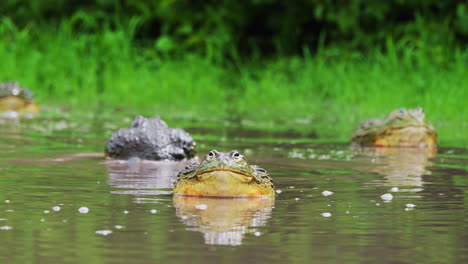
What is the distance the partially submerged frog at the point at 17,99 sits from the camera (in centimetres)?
1577

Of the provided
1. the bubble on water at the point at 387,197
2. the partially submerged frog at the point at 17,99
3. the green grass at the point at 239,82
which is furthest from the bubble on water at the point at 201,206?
the partially submerged frog at the point at 17,99

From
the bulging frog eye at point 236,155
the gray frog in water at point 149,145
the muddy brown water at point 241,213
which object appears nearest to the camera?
the muddy brown water at point 241,213

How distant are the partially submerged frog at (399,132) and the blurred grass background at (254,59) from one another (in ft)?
3.96

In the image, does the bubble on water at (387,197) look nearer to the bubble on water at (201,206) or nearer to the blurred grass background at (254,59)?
the bubble on water at (201,206)

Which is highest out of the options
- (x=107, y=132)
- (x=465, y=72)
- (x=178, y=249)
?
(x=465, y=72)

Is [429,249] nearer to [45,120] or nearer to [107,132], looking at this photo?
[107,132]

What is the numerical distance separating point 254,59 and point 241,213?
18.0 metres

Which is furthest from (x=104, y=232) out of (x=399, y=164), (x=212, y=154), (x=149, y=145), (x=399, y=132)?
(x=399, y=132)

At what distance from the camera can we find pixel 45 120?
571 inches

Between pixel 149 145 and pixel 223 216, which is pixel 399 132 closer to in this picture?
pixel 149 145

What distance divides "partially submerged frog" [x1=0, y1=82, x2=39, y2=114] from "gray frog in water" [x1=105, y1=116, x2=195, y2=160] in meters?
6.26

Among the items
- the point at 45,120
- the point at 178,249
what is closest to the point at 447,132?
the point at 45,120

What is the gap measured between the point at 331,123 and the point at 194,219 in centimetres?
910

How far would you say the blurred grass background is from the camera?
55.5 ft
